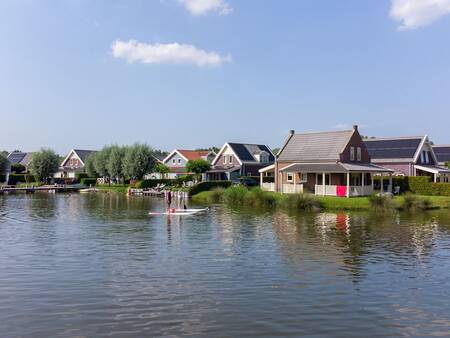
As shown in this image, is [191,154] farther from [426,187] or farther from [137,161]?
[426,187]

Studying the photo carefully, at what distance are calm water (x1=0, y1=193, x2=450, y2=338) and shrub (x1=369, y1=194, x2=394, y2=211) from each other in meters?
10.3

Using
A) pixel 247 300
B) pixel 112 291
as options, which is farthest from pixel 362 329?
pixel 112 291

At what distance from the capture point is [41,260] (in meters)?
22.2

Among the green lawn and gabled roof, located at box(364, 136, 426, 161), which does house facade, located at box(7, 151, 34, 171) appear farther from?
the green lawn

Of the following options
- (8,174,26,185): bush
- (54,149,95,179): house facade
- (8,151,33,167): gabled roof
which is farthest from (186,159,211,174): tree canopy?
(8,151,33,167): gabled roof

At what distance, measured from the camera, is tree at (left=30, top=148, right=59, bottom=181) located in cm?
9750

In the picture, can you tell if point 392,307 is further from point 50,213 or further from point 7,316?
point 50,213

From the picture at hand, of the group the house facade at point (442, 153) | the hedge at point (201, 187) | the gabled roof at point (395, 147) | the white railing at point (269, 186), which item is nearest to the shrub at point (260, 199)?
the white railing at point (269, 186)

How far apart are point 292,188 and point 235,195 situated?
6.95m

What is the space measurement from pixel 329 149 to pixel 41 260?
135 ft

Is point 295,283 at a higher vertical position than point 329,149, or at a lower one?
lower

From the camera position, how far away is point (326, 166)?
5378cm

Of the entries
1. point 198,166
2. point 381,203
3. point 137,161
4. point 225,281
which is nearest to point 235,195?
point 381,203

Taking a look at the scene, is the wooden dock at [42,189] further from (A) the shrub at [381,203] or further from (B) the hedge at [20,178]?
(A) the shrub at [381,203]
